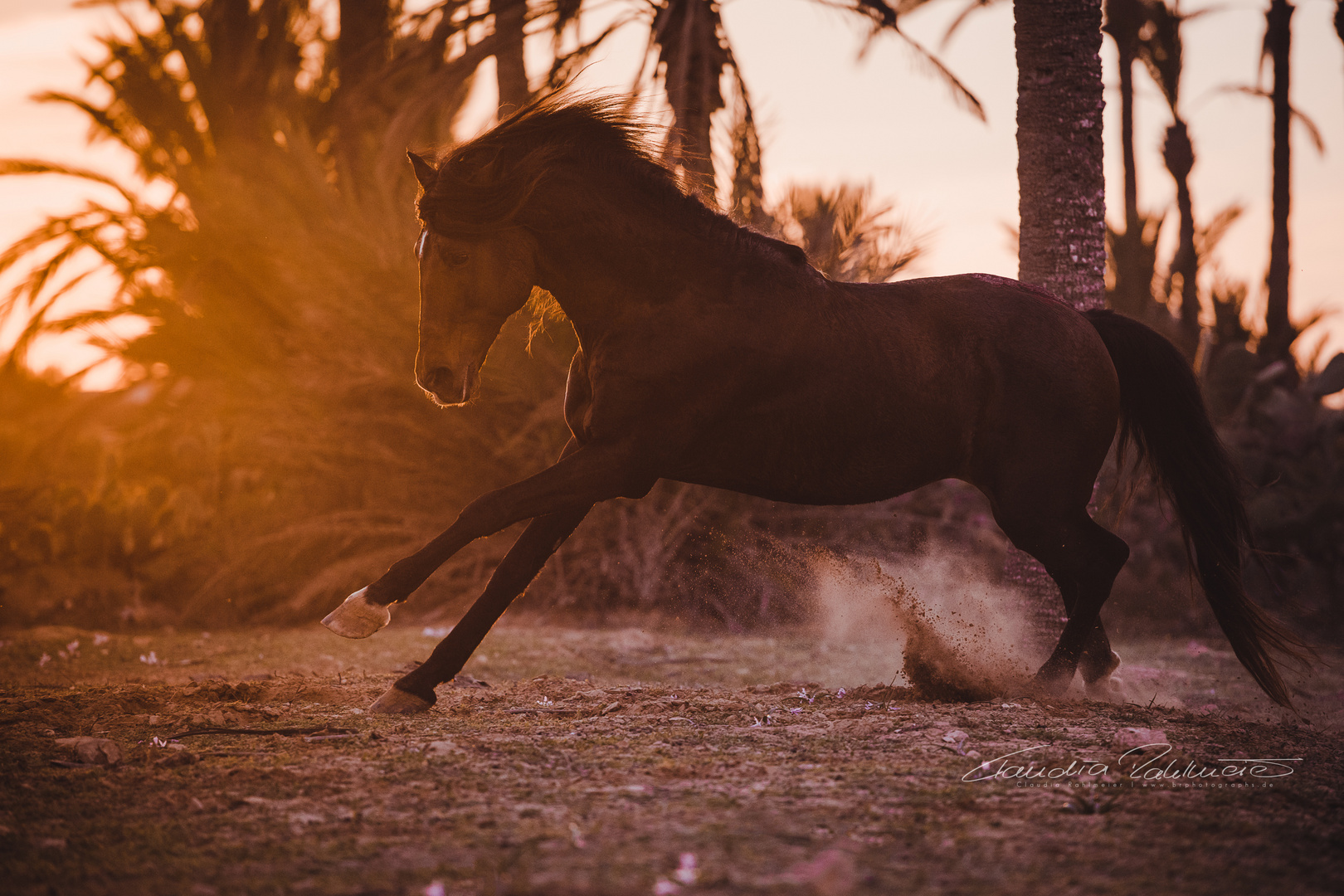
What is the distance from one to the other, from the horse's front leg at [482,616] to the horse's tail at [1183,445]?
2.30 m

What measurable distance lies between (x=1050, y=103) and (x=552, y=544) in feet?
11.0

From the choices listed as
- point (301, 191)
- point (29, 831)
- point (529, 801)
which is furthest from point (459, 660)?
point (301, 191)

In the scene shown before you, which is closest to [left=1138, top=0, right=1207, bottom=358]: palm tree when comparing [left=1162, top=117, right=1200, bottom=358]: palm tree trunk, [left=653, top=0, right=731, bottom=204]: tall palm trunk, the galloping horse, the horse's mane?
[left=1162, top=117, right=1200, bottom=358]: palm tree trunk

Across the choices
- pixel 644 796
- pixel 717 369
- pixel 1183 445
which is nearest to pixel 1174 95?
pixel 1183 445

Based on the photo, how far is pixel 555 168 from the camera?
349 cm

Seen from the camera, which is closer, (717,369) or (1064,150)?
(717,369)

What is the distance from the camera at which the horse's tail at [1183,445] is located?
4.13m

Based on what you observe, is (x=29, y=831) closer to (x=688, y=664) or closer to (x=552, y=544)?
(x=552, y=544)

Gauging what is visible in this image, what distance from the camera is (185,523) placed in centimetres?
850

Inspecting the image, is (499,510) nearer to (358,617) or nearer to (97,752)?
(358,617)

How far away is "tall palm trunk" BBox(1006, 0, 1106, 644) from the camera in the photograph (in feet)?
16.6

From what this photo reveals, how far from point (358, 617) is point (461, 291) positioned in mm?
1109

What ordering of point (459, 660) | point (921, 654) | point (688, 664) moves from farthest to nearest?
point (688, 664) < point (921, 654) < point (459, 660)

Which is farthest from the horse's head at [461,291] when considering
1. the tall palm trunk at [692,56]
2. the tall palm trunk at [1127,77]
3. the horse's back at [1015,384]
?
the tall palm trunk at [1127,77]
